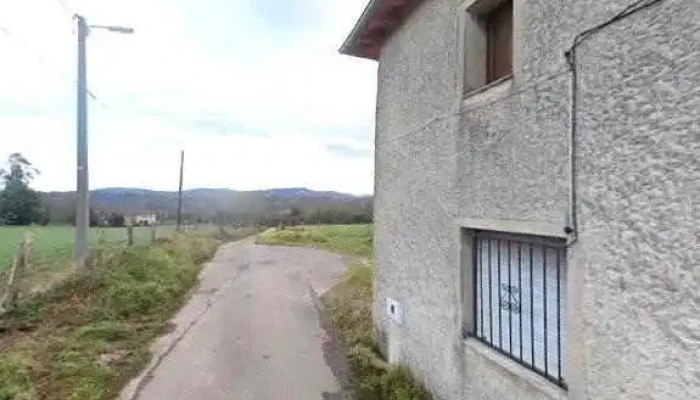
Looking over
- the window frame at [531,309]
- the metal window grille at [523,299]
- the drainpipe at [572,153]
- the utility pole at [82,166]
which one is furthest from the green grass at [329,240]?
the drainpipe at [572,153]

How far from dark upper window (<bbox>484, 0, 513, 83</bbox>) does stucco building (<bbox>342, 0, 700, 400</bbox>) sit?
0.06 feet

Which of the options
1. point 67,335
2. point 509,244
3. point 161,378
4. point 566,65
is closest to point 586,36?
point 566,65

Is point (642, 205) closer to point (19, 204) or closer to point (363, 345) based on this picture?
point (363, 345)

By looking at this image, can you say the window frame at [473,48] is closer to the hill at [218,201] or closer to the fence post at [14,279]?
the fence post at [14,279]

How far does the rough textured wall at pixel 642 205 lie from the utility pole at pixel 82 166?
12.6 m

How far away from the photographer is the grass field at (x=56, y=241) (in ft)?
59.8

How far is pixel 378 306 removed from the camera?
28.0ft

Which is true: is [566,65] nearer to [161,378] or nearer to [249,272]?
[161,378]

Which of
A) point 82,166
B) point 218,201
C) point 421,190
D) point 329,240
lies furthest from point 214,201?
point 421,190

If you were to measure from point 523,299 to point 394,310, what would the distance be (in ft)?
10.0

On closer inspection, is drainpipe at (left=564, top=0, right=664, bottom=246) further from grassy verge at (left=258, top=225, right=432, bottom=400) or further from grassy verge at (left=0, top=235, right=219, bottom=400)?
grassy verge at (left=0, top=235, right=219, bottom=400)

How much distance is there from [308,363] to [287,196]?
150 ft

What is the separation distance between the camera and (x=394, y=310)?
7473mm

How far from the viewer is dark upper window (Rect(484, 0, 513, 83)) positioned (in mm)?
5008
